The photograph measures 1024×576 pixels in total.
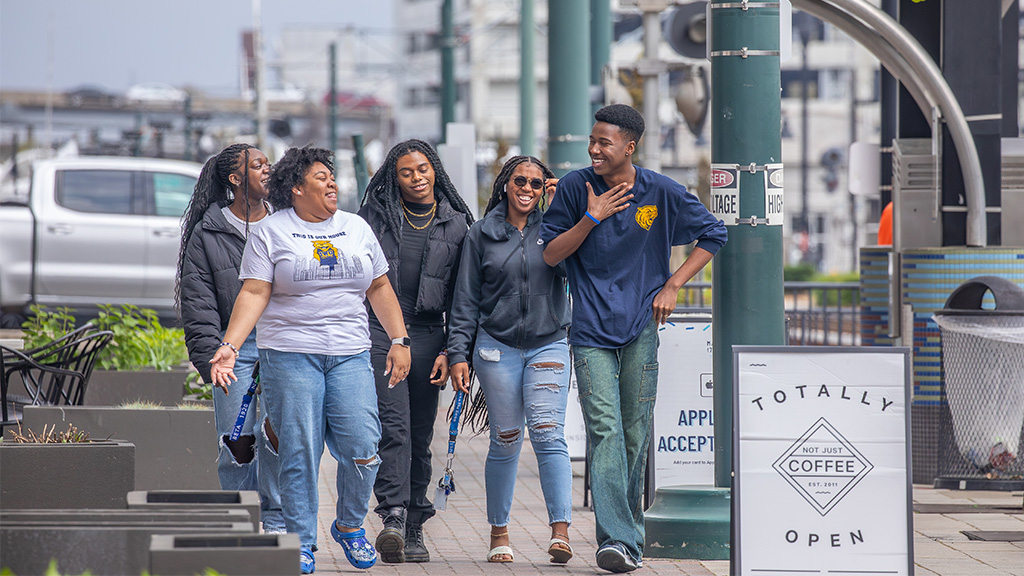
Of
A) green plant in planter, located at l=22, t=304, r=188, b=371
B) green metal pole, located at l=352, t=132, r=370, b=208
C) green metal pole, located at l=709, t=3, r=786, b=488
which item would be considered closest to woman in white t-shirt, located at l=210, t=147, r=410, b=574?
green metal pole, located at l=709, t=3, r=786, b=488

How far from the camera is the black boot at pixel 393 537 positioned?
22.1 feet

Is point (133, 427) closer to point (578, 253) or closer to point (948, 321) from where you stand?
point (578, 253)

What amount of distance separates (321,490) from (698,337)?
105 inches

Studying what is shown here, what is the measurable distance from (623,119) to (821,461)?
1.82m

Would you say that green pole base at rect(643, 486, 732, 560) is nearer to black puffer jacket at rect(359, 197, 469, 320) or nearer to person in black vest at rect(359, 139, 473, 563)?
person in black vest at rect(359, 139, 473, 563)

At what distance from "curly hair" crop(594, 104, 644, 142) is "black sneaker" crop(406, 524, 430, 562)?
2.07m

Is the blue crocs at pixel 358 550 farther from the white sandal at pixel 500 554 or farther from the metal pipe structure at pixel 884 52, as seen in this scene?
the metal pipe structure at pixel 884 52

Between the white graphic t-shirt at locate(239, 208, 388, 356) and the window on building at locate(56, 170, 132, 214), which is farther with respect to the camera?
the window on building at locate(56, 170, 132, 214)

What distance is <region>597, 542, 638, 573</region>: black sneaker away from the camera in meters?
6.34

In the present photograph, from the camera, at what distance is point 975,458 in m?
8.14

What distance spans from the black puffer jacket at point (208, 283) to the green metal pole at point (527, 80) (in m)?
10.3

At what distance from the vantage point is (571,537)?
7.57 metres

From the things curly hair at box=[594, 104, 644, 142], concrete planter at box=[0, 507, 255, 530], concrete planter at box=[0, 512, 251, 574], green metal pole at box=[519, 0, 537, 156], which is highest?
green metal pole at box=[519, 0, 537, 156]

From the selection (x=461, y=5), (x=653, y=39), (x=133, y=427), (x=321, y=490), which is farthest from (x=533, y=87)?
(x=461, y=5)
